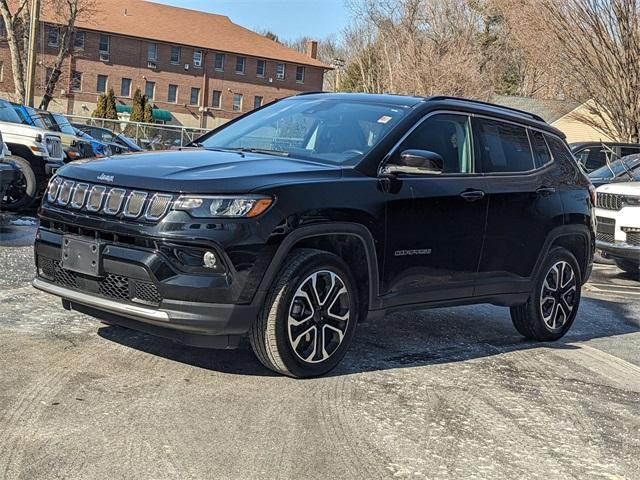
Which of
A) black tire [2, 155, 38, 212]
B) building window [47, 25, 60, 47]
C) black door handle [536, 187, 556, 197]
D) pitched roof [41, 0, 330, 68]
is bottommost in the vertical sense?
black tire [2, 155, 38, 212]

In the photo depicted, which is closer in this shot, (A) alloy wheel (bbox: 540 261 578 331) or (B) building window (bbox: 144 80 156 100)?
(A) alloy wheel (bbox: 540 261 578 331)

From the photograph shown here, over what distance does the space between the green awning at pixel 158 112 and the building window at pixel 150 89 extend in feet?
4.75

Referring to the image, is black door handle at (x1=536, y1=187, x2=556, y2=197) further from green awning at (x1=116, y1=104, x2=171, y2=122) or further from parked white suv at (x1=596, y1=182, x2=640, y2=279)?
green awning at (x1=116, y1=104, x2=171, y2=122)

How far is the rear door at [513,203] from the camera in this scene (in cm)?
630

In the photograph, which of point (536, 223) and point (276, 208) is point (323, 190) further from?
point (536, 223)

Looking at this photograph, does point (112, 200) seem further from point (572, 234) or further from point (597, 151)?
point (597, 151)

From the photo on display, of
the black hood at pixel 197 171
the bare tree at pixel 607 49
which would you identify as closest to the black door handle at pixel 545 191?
the black hood at pixel 197 171

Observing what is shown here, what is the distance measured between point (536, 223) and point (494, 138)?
0.74 meters

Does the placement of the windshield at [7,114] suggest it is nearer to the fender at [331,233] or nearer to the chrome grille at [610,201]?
the chrome grille at [610,201]

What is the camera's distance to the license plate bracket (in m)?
4.84

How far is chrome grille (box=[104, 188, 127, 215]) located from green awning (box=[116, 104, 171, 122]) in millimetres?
59851

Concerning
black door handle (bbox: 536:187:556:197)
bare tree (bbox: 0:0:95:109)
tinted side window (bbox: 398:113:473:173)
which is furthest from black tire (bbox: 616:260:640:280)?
bare tree (bbox: 0:0:95:109)

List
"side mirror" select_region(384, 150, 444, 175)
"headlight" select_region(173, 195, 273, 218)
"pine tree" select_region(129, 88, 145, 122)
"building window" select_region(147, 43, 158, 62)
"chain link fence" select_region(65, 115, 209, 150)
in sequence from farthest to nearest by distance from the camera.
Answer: "building window" select_region(147, 43, 158, 62) < "pine tree" select_region(129, 88, 145, 122) < "chain link fence" select_region(65, 115, 209, 150) < "side mirror" select_region(384, 150, 444, 175) < "headlight" select_region(173, 195, 273, 218)

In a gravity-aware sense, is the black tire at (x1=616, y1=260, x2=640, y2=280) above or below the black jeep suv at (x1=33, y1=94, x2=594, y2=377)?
below
